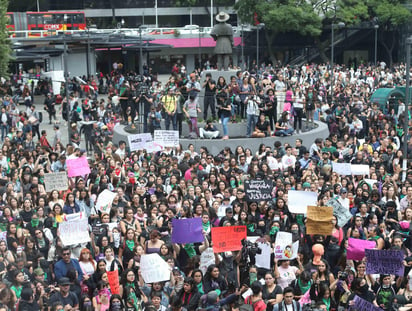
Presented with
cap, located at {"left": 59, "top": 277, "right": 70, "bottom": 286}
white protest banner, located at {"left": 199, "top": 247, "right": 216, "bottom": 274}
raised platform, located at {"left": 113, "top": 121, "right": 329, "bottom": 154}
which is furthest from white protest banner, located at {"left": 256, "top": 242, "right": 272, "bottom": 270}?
raised platform, located at {"left": 113, "top": 121, "right": 329, "bottom": 154}

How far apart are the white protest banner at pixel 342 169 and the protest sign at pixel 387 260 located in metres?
5.12

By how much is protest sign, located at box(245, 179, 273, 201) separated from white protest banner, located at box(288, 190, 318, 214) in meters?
0.56

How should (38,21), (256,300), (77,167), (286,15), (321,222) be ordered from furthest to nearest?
1. (38,21)
2. (286,15)
3. (77,167)
4. (321,222)
5. (256,300)

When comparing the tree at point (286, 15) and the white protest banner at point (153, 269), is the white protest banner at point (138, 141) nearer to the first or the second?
the white protest banner at point (153, 269)

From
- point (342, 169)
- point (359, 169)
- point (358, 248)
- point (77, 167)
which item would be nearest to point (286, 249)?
point (358, 248)

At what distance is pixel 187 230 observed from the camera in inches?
422

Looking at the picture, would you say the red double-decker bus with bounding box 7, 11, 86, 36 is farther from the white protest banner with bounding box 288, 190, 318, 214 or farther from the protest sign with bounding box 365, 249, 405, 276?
the protest sign with bounding box 365, 249, 405, 276

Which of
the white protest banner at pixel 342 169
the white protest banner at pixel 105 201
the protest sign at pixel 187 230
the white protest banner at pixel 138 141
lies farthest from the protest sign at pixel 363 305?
the white protest banner at pixel 138 141

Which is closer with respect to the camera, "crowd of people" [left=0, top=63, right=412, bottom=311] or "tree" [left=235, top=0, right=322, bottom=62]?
"crowd of people" [left=0, top=63, right=412, bottom=311]

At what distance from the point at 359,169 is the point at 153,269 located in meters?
6.30

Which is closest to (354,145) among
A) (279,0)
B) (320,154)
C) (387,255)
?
(320,154)

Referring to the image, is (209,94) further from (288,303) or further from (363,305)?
(363,305)

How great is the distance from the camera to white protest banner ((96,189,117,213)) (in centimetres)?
1252

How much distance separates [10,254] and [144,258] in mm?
1939
